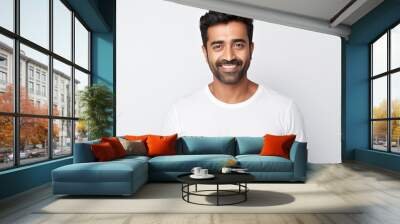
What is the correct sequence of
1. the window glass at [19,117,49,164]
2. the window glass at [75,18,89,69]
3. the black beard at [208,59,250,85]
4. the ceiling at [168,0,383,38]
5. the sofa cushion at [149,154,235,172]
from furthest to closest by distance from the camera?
1. the black beard at [208,59,250,85]
2. the window glass at [75,18,89,69]
3. the ceiling at [168,0,383,38]
4. the sofa cushion at [149,154,235,172]
5. the window glass at [19,117,49,164]

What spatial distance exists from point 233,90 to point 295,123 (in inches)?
55.2

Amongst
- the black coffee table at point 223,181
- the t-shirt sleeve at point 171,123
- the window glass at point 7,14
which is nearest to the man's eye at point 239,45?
the t-shirt sleeve at point 171,123

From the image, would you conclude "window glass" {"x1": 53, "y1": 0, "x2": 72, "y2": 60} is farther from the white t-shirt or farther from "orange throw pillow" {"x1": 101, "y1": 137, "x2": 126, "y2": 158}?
the white t-shirt

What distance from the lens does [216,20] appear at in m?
7.83

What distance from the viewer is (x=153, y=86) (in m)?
7.92

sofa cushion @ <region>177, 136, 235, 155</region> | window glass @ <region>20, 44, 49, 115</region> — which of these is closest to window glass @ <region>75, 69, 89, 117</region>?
window glass @ <region>20, 44, 49, 115</region>

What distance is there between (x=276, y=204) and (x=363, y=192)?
159cm

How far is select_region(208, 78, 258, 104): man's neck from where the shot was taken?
780cm

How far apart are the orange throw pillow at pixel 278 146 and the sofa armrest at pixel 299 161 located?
0.25 m

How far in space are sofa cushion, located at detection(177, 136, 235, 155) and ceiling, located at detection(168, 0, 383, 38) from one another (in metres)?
2.49

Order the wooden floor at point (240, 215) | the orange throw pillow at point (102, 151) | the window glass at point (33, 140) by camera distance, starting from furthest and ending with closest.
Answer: the orange throw pillow at point (102, 151) → the window glass at point (33, 140) → the wooden floor at point (240, 215)

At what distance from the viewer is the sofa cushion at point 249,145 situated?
695cm

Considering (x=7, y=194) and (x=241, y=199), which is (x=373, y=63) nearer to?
(x=241, y=199)

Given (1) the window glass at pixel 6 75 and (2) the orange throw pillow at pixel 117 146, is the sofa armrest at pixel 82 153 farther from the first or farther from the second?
(1) the window glass at pixel 6 75
